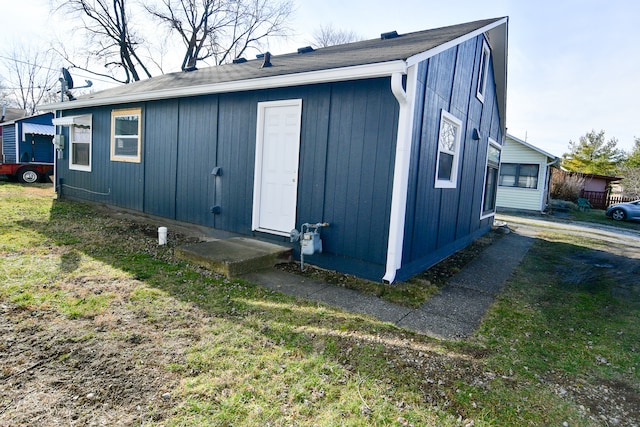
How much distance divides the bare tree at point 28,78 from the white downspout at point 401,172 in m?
37.5

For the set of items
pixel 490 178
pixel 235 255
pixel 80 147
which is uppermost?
pixel 80 147

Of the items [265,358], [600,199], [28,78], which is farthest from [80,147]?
[28,78]

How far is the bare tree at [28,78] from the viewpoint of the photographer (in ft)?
104

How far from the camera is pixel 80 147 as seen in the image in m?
9.23

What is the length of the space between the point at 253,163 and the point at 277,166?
46cm

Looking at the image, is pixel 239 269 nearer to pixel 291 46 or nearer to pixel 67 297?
pixel 67 297

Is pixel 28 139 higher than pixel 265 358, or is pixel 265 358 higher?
pixel 28 139

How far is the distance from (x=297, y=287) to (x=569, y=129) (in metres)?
42.2

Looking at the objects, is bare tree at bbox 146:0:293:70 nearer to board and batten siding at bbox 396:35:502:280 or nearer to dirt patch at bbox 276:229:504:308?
board and batten siding at bbox 396:35:502:280

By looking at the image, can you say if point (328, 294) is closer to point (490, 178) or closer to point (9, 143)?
point (490, 178)

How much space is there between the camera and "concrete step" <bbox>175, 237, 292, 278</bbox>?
439 centimetres

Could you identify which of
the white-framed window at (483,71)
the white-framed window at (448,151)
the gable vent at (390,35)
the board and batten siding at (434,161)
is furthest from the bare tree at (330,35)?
the white-framed window at (448,151)

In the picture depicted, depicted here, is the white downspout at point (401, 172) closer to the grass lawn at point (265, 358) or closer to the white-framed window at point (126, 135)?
the grass lawn at point (265, 358)

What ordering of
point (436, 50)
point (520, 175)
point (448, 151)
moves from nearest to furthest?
point (436, 50) → point (448, 151) → point (520, 175)
